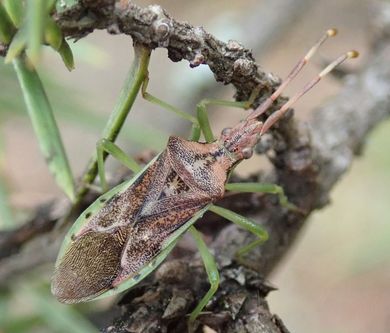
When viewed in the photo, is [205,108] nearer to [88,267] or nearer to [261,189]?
[261,189]

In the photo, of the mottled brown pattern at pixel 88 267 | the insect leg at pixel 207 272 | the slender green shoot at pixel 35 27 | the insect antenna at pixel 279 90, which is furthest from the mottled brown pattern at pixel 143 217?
the slender green shoot at pixel 35 27

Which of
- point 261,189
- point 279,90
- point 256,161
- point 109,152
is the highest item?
point 279,90

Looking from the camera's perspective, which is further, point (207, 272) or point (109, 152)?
point (109, 152)

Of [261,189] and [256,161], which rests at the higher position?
[261,189]

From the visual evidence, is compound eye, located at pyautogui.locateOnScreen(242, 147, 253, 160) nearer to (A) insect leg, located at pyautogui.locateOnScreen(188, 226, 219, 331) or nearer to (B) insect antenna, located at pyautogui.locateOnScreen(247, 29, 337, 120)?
(B) insect antenna, located at pyautogui.locateOnScreen(247, 29, 337, 120)

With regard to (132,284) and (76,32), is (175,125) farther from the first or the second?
(76,32)

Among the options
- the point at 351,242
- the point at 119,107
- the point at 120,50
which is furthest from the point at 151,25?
the point at 120,50

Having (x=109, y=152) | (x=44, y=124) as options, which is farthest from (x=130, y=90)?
(x=109, y=152)
